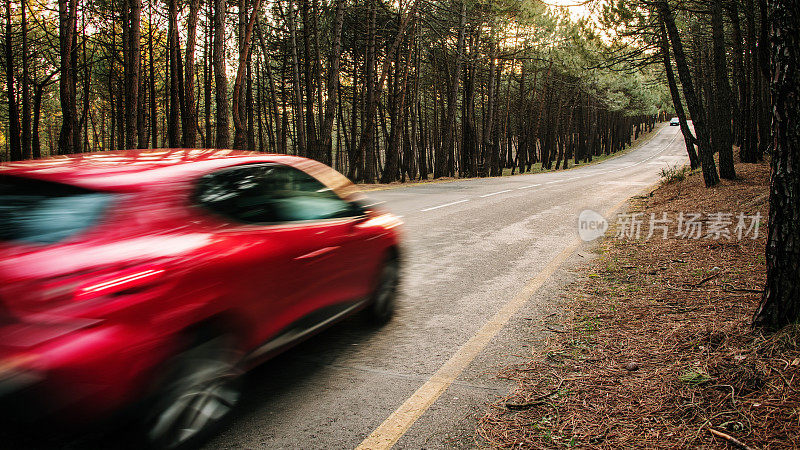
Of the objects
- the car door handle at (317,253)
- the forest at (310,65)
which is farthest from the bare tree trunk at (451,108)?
the car door handle at (317,253)

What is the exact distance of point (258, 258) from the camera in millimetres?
3080

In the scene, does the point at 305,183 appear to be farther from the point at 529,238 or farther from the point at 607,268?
the point at 529,238

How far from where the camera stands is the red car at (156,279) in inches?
85.5

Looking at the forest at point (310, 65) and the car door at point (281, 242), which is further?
the forest at point (310, 65)

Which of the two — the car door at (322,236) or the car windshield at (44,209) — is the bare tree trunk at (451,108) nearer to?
the car door at (322,236)

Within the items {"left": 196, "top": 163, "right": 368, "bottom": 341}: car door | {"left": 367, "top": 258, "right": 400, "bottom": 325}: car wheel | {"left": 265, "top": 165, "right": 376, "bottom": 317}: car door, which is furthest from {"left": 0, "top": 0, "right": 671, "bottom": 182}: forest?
{"left": 196, "top": 163, "right": 368, "bottom": 341}: car door

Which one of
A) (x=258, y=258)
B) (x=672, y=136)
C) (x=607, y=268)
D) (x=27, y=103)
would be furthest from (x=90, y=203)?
(x=672, y=136)

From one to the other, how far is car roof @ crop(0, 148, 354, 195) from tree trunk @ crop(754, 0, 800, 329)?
3.36 metres

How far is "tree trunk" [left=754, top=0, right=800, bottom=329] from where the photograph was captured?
3.28 meters

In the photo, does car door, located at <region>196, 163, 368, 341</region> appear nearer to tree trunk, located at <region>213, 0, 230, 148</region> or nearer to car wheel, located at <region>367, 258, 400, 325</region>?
car wheel, located at <region>367, 258, 400, 325</region>

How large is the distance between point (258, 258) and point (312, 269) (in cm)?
56

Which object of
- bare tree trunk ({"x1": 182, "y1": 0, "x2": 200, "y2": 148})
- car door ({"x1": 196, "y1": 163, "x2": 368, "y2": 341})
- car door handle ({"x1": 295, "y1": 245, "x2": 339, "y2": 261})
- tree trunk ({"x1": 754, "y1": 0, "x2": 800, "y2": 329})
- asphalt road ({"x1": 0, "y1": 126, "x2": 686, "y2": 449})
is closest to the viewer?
asphalt road ({"x1": 0, "y1": 126, "x2": 686, "y2": 449})

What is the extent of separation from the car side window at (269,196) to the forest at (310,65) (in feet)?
39.9

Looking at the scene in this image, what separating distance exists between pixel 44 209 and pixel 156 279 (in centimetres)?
67
